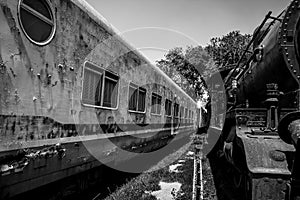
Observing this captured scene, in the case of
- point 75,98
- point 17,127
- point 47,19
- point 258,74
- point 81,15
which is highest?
point 81,15

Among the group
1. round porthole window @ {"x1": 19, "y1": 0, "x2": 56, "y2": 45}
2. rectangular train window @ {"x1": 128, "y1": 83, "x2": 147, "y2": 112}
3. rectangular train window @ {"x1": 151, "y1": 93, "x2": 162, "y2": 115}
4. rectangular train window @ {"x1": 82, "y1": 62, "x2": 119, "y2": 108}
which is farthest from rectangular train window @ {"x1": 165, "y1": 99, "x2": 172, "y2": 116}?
round porthole window @ {"x1": 19, "y1": 0, "x2": 56, "y2": 45}

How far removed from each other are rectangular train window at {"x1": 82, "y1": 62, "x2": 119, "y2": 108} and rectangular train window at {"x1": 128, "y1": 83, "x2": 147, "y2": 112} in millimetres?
887

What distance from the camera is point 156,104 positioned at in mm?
8898

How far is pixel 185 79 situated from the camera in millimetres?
29609

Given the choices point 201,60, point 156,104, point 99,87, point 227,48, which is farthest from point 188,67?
point 99,87

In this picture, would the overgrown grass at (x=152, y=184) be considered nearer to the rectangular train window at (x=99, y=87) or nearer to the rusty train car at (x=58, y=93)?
the rusty train car at (x=58, y=93)

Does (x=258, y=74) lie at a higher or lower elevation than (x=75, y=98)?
higher

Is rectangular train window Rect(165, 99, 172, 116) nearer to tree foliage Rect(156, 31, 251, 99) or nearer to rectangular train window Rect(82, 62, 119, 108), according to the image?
tree foliage Rect(156, 31, 251, 99)

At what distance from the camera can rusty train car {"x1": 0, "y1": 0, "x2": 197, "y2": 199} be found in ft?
8.96

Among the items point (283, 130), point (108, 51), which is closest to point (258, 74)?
point (283, 130)

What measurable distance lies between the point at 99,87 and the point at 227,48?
15.8 m

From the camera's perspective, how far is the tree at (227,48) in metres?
17.2

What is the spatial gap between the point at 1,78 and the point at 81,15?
73.8 inches

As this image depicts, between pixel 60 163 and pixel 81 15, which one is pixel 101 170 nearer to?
pixel 60 163
